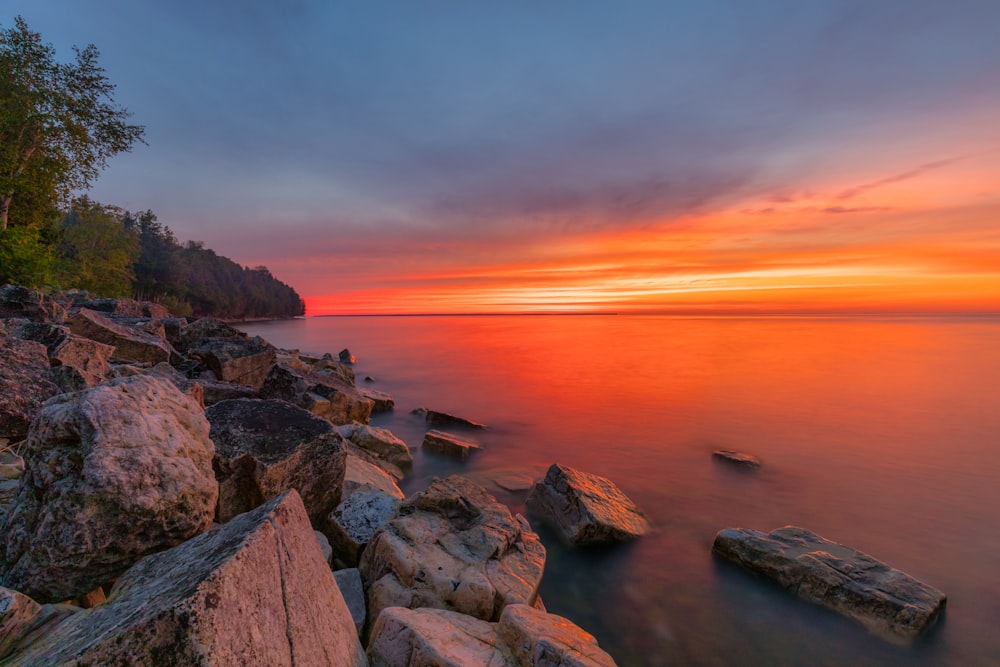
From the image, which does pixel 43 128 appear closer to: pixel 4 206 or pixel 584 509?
pixel 4 206

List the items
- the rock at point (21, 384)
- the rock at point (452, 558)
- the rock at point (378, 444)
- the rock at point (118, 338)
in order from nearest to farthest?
the rock at point (452, 558)
the rock at point (21, 384)
the rock at point (118, 338)
the rock at point (378, 444)

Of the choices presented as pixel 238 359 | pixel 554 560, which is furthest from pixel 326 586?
pixel 238 359

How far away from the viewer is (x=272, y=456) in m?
4.71

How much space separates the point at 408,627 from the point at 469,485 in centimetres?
337

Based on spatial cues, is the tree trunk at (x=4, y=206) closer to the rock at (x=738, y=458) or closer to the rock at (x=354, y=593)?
the rock at (x=354, y=593)

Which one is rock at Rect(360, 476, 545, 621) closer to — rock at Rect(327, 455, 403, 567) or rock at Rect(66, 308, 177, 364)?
rock at Rect(327, 455, 403, 567)

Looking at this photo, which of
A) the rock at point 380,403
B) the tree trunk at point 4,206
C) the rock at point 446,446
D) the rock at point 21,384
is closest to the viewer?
the rock at point 21,384

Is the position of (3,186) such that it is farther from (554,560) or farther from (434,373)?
(554,560)

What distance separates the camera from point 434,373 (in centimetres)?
2773

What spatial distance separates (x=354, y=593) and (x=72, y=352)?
561 cm

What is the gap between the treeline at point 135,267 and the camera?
54.7 feet

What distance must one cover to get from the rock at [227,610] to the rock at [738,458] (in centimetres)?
1136

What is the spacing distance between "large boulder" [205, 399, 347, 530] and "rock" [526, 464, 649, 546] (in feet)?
12.8

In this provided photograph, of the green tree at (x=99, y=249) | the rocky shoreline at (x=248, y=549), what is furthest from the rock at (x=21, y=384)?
the green tree at (x=99, y=249)
